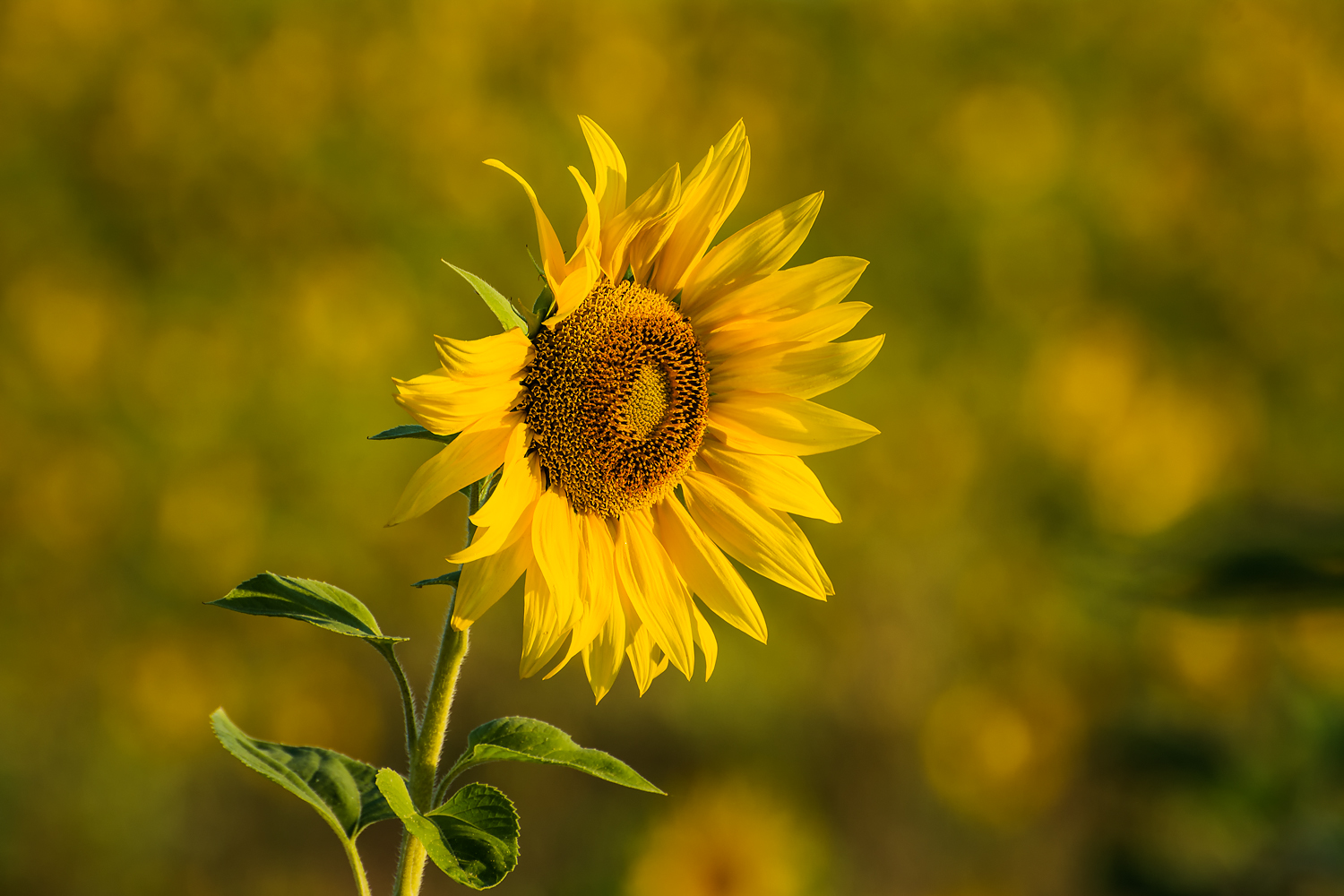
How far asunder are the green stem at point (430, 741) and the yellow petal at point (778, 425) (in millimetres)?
239

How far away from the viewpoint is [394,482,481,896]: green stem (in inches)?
25.9

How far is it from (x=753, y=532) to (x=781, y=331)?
148 millimetres

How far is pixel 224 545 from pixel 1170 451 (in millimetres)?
2846

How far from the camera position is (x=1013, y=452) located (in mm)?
3680

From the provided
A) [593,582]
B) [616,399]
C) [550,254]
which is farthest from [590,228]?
[593,582]

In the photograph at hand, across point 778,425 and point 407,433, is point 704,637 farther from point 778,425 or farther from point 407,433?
point 407,433

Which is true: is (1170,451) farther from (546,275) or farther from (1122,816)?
(546,275)

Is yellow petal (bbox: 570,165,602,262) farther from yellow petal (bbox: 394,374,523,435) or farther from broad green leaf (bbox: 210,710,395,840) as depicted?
broad green leaf (bbox: 210,710,395,840)

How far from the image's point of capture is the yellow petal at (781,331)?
0.81 m

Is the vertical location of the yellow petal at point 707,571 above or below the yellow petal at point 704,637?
above

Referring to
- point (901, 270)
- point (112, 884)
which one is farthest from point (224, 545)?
point (901, 270)

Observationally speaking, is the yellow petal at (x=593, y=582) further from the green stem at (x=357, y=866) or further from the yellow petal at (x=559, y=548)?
the green stem at (x=357, y=866)

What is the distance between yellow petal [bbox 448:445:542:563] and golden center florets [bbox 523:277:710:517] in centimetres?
2

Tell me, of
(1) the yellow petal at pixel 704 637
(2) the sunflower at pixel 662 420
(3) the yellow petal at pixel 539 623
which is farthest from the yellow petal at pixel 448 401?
(1) the yellow petal at pixel 704 637
